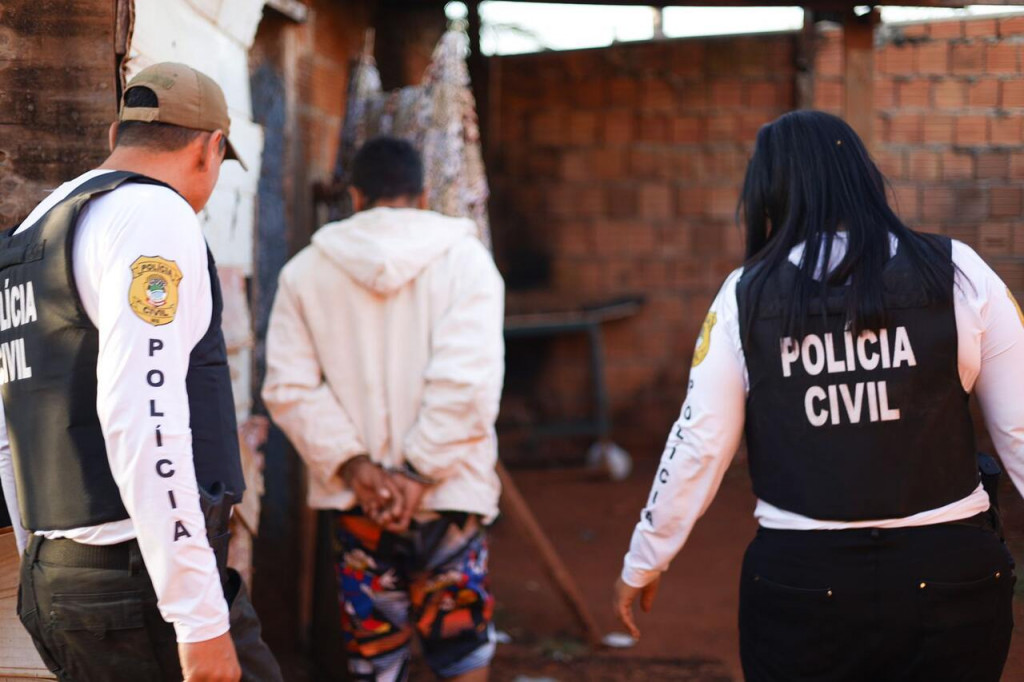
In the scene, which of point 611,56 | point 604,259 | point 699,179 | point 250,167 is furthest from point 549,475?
point 250,167

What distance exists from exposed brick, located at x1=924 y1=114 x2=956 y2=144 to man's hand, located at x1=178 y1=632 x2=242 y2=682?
11.1ft

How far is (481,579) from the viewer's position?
2734mm

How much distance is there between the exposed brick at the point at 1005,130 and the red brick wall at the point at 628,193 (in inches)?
137

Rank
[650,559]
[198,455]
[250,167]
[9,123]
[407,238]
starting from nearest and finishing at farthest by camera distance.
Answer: [198,455]
[650,559]
[9,123]
[407,238]
[250,167]

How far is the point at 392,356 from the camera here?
269 centimetres

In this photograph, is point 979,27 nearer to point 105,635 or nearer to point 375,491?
point 375,491

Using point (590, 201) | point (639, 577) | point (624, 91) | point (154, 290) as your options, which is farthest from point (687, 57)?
point (154, 290)

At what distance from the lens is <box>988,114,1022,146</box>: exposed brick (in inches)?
110

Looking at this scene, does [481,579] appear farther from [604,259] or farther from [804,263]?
[604,259]

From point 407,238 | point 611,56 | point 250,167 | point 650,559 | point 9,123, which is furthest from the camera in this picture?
point 611,56

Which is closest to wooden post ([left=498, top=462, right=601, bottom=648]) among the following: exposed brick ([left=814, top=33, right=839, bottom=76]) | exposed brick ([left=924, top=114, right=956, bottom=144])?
exposed brick ([left=924, top=114, right=956, bottom=144])

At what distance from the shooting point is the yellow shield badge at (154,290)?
1.59 m

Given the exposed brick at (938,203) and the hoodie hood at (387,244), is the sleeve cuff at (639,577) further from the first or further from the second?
the exposed brick at (938,203)

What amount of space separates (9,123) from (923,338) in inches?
79.5
